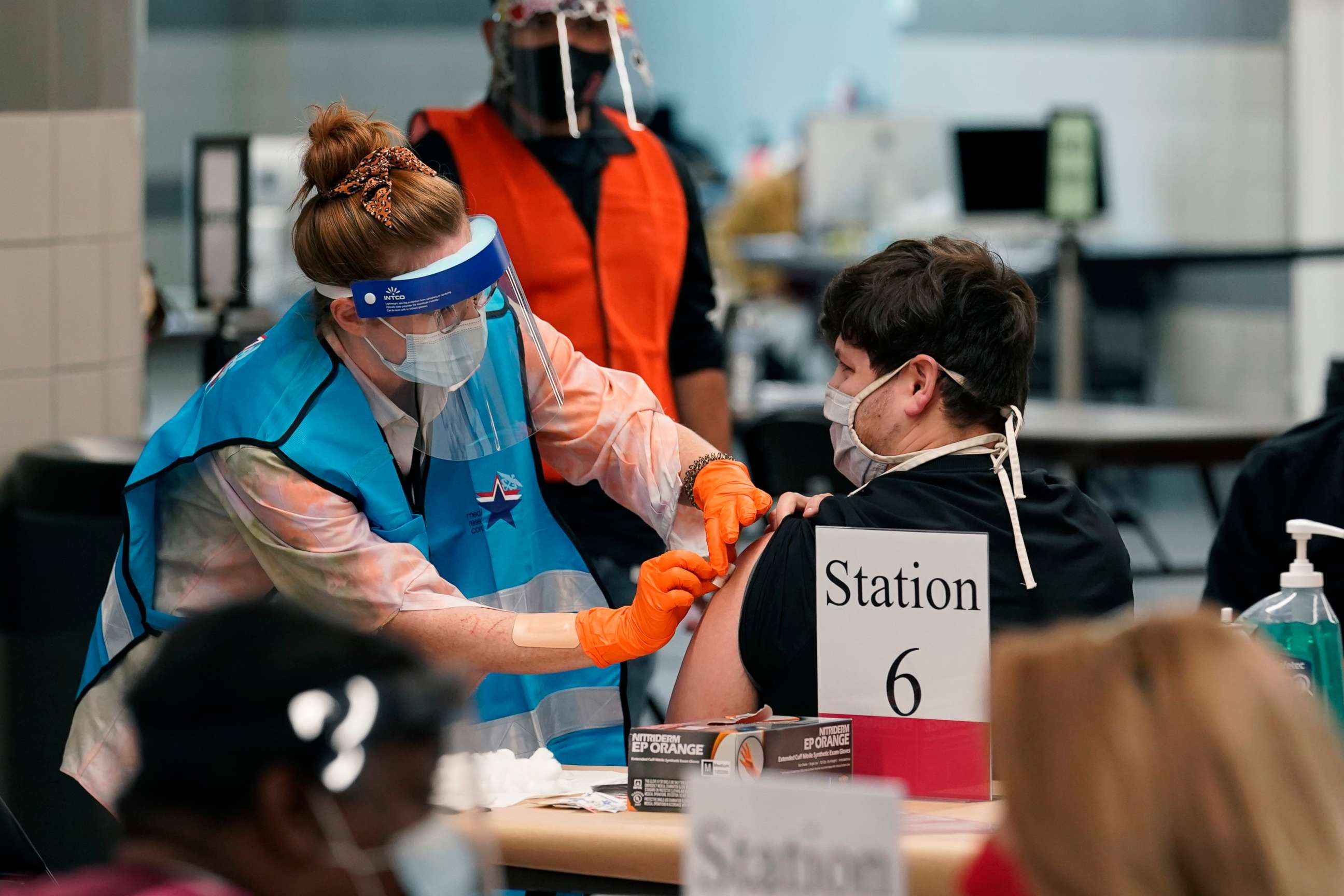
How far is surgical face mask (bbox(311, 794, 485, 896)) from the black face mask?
2.01 metres

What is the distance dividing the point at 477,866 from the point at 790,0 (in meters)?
13.4

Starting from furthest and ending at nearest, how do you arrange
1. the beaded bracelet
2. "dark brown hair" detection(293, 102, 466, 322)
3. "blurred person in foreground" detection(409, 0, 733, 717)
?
"blurred person in foreground" detection(409, 0, 733, 717) → the beaded bracelet → "dark brown hair" detection(293, 102, 466, 322)

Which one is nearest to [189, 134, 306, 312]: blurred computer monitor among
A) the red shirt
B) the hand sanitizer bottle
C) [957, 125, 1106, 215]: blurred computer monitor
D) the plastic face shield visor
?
the plastic face shield visor

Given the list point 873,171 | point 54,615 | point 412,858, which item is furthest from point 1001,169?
point 412,858

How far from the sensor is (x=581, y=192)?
302 centimetres

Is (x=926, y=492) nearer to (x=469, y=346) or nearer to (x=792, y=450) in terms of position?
(x=469, y=346)

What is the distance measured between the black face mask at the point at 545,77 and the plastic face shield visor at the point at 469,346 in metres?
0.86

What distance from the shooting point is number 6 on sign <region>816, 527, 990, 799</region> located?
177 cm

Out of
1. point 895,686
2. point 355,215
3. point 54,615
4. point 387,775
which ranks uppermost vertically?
point 355,215

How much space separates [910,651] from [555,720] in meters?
0.60

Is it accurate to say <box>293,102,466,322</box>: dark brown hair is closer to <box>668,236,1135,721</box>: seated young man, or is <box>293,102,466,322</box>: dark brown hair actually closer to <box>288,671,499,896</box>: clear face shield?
<box>668,236,1135,721</box>: seated young man

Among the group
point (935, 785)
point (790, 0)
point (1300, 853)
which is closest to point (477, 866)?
point (1300, 853)

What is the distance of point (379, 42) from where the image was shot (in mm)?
12844

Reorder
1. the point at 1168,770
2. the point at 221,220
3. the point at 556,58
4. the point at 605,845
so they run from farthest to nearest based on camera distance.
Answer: the point at 221,220 < the point at 556,58 < the point at 605,845 < the point at 1168,770
